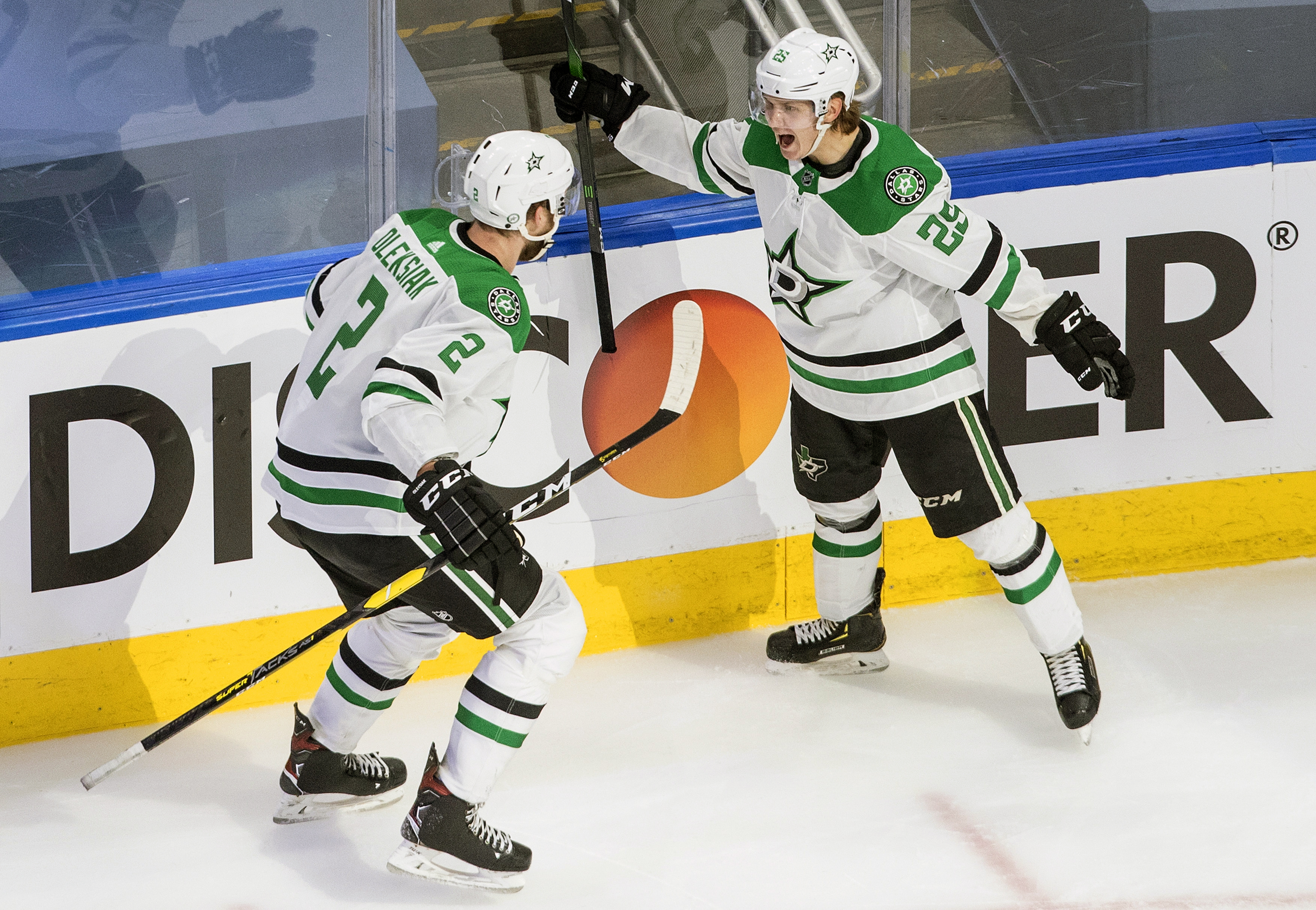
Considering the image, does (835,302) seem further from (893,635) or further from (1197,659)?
(1197,659)

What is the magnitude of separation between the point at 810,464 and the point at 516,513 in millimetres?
711

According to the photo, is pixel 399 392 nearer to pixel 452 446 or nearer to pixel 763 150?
pixel 452 446

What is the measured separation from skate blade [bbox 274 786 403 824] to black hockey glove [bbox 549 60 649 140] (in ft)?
4.72

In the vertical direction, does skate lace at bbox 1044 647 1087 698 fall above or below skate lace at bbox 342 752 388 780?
above

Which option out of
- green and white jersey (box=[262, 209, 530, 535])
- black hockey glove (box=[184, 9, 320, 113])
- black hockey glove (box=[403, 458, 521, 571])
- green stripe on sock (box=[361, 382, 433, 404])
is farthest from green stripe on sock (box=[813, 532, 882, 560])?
black hockey glove (box=[184, 9, 320, 113])

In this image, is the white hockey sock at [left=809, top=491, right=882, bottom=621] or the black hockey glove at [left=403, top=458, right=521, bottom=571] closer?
the black hockey glove at [left=403, top=458, right=521, bottom=571]

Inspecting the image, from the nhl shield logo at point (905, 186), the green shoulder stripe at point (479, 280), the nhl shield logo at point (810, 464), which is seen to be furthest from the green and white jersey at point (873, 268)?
the green shoulder stripe at point (479, 280)

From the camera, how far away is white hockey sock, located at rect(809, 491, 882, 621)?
275 centimetres

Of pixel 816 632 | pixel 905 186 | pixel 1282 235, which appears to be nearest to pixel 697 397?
pixel 816 632

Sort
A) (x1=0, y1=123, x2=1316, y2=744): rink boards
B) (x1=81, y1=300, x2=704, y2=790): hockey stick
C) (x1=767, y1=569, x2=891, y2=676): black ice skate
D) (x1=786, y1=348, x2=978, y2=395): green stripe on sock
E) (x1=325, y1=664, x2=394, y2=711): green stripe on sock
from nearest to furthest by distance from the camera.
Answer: (x1=81, y1=300, x2=704, y2=790): hockey stick → (x1=325, y1=664, x2=394, y2=711): green stripe on sock → (x1=786, y1=348, x2=978, y2=395): green stripe on sock → (x1=0, y1=123, x2=1316, y2=744): rink boards → (x1=767, y1=569, x2=891, y2=676): black ice skate

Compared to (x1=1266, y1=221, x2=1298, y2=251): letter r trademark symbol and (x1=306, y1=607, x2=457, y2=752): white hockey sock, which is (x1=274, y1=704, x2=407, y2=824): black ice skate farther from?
(x1=1266, y1=221, x2=1298, y2=251): letter r trademark symbol

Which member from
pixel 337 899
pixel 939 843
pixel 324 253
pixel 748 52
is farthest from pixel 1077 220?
pixel 337 899

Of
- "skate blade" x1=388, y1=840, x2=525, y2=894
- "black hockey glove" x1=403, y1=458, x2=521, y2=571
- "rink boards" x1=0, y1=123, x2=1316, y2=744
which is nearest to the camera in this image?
"black hockey glove" x1=403, y1=458, x2=521, y2=571

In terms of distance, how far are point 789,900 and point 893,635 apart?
3.57 feet
